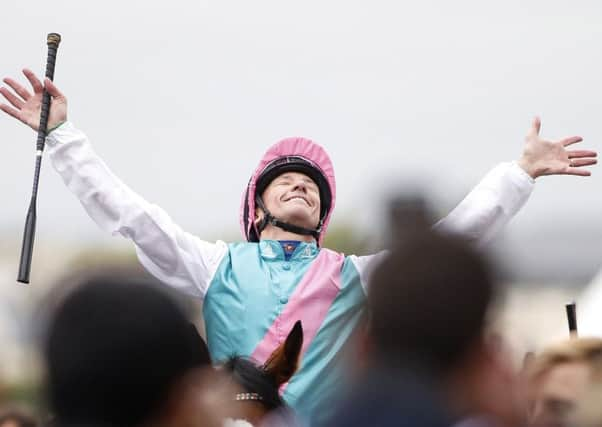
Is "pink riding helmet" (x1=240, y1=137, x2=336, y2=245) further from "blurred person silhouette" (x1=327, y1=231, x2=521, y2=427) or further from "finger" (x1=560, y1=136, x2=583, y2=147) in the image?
"blurred person silhouette" (x1=327, y1=231, x2=521, y2=427)

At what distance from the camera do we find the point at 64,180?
476 centimetres

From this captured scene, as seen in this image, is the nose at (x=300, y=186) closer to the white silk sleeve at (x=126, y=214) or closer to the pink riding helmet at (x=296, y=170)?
the pink riding helmet at (x=296, y=170)

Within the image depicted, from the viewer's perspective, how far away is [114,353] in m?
2.23

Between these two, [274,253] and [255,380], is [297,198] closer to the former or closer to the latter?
[274,253]

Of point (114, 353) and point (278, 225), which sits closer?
point (114, 353)

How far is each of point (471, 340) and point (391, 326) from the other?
0.15 m

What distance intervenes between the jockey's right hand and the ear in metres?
1.54

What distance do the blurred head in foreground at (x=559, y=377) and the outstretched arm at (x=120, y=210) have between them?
158cm

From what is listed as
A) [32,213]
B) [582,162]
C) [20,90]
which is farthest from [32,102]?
[582,162]

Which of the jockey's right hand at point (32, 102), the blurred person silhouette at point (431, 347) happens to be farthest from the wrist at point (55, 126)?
the blurred person silhouette at point (431, 347)

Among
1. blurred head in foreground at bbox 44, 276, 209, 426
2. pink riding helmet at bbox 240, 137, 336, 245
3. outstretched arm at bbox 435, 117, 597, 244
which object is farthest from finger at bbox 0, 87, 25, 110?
blurred head in foreground at bbox 44, 276, 209, 426

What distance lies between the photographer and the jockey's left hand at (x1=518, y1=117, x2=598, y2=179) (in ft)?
16.4

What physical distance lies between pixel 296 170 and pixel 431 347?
9.43ft

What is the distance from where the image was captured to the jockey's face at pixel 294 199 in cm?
498
